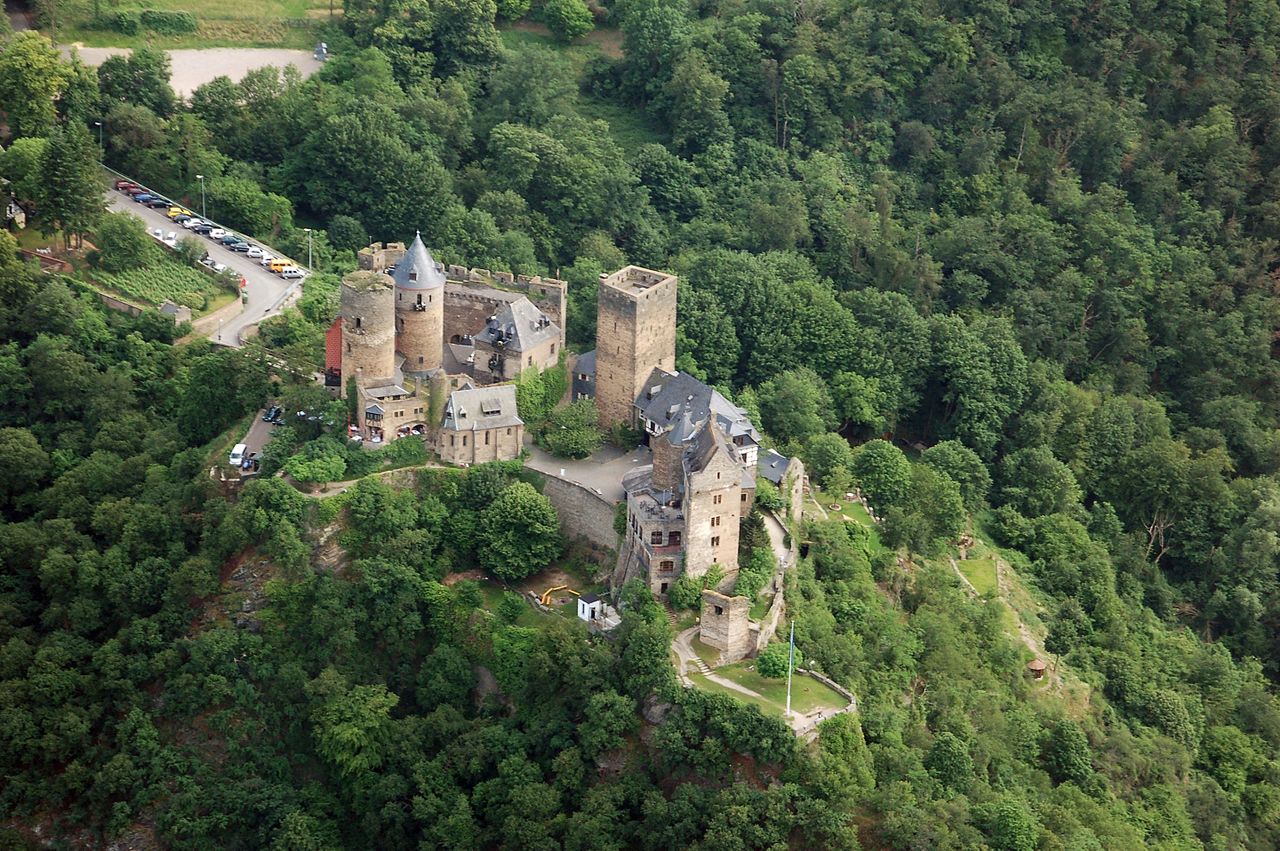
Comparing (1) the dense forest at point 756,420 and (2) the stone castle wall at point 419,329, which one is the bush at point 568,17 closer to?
(1) the dense forest at point 756,420

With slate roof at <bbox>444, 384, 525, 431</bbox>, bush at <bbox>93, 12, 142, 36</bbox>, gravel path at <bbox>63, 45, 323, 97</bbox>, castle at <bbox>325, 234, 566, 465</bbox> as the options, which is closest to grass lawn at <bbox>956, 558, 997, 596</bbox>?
castle at <bbox>325, 234, 566, 465</bbox>

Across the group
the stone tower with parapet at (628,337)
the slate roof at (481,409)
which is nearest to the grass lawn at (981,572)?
the stone tower with parapet at (628,337)

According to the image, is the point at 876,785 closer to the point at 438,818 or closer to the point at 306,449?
the point at 438,818

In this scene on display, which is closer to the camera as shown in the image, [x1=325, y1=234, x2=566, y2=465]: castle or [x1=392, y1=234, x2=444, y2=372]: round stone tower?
[x1=325, y1=234, x2=566, y2=465]: castle

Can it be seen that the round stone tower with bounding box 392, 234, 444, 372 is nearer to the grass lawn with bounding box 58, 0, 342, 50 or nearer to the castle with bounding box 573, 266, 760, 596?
the castle with bounding box 573, 266, 760, 596

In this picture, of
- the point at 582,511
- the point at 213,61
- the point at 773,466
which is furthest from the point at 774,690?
the point at 213,61

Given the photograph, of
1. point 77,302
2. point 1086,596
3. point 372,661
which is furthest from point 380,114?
point 1086,596

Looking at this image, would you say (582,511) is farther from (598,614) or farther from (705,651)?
(705,651)

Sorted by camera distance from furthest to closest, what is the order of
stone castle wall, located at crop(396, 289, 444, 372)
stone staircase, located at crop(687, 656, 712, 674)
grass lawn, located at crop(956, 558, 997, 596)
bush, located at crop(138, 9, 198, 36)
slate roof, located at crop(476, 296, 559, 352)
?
bush, located at crop(138, 9, 198, 36) < grass lawn, located at crop(956, 558, 997, 596) < slate roof, located at crop(476, 296, 559, 352) < stone castle wall, located at crop(396, 289, 444, 372) < stone staircase, located at crop(687, 656, 712, 674)
